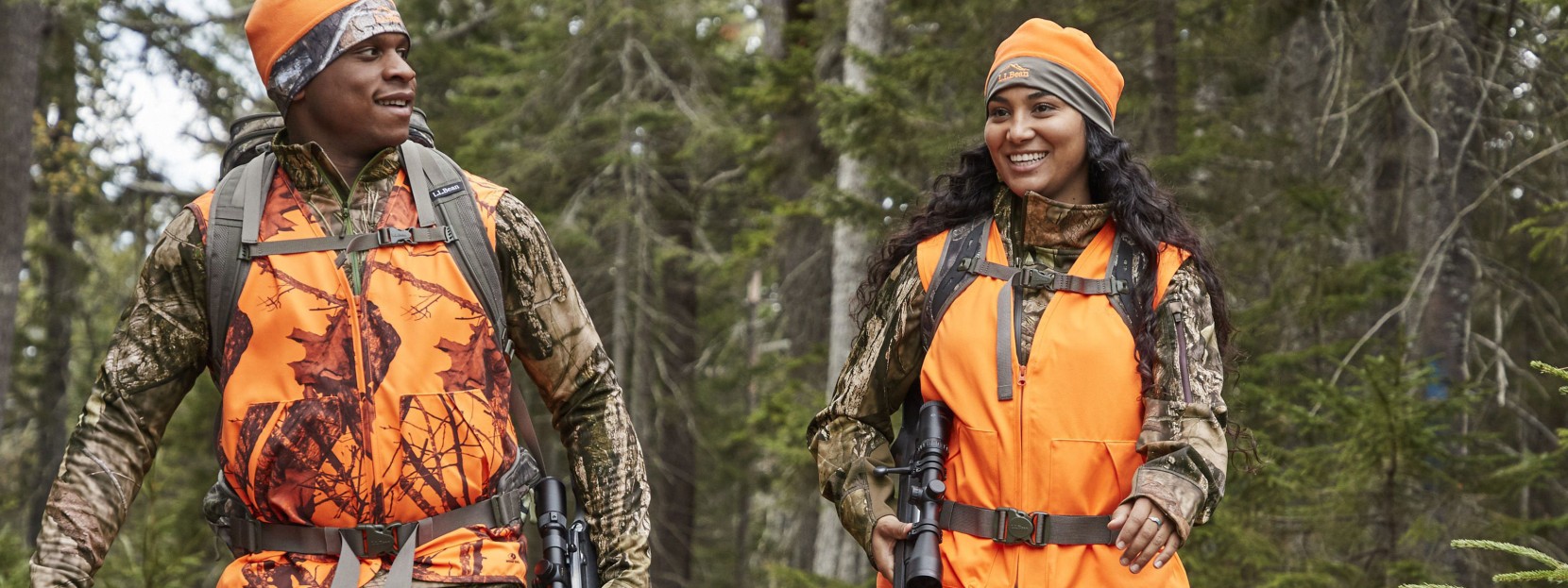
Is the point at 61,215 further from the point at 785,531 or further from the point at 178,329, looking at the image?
the point at 178,329

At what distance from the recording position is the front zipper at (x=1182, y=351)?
12.1 feet

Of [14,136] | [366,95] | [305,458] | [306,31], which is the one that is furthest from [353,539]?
[14,136]

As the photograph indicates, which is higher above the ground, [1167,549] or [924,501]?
[924,501]

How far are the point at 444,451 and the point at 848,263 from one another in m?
9.18

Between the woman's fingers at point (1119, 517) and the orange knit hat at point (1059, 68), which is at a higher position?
the orange knit hat at point (1059, 68)

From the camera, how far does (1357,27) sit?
10.1 meters

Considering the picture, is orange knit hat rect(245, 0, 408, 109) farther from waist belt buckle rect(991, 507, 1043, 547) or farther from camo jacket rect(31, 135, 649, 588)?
waist belt buckle rect(991, 507, 1043, 547)

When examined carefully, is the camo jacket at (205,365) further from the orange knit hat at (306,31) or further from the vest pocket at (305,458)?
the vest pocket at (305,458)

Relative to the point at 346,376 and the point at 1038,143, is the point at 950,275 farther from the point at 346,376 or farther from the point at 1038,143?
the point at 346,376

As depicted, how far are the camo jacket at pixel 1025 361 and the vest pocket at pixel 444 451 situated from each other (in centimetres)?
101

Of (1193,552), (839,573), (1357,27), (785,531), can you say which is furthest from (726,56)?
(1193,552)

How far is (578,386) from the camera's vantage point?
392 cm

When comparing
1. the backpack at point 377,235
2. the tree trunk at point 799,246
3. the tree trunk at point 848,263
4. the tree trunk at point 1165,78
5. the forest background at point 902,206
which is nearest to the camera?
the backpack at point 377,235

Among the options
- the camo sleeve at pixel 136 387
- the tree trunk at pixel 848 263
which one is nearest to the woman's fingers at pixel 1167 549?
the camo sleeve at pixel 136 387
